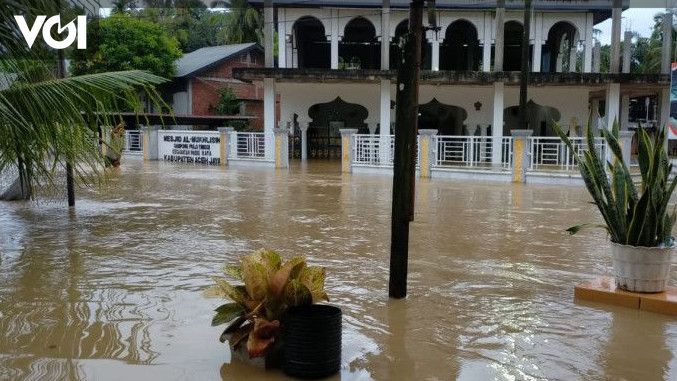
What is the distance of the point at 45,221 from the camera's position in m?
9.66

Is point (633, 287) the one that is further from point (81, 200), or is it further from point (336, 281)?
point (81, 200)

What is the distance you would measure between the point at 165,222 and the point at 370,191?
18.5 ft

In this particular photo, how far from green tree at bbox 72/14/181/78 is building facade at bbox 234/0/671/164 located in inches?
325

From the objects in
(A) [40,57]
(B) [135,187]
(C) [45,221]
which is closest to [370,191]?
(B) [135,187]

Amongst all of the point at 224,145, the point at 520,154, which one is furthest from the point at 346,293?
the point at 224,145

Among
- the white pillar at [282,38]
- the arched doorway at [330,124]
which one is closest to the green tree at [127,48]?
the arched doorway at [330,124]

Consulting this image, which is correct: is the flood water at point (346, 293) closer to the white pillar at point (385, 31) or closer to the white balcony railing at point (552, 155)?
the white balcony railing at point (552, 155)

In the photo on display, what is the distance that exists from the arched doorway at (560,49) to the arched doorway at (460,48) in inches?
123

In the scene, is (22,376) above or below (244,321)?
below

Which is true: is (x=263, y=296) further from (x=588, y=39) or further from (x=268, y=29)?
(x=588, y=39)

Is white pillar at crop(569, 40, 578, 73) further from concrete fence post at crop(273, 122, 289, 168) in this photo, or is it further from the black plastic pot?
the black plastic pot

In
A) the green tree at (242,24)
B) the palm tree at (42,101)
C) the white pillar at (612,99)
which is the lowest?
the palm tree at (42,101)

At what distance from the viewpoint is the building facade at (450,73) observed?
2205 cm

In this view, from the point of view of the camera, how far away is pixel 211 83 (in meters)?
35.3
